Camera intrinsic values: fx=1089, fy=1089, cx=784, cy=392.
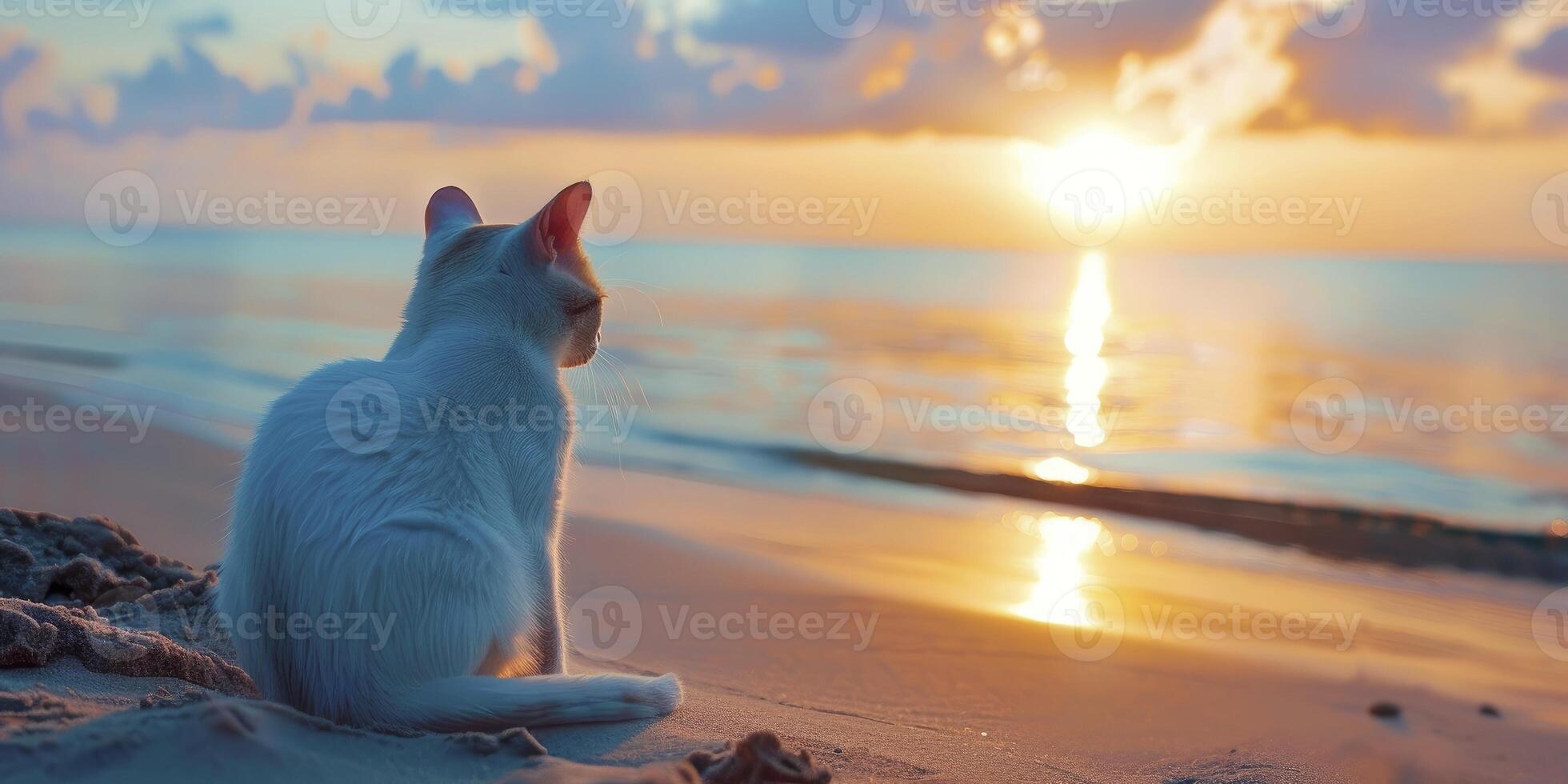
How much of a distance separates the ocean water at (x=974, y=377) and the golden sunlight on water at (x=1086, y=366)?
0.07 meters

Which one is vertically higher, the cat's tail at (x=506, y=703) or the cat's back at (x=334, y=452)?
the cat's back at (x=334, y=452)

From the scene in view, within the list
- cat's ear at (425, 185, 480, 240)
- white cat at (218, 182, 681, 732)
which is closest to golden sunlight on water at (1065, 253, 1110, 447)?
cat's ear at (425, 185, 480, 240)

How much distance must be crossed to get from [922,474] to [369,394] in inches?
275

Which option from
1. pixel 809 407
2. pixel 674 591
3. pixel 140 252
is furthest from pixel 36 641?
pixel 140 252

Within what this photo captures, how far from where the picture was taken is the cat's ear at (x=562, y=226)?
331cm

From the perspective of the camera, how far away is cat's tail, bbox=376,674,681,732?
2748mm

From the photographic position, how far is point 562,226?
3.42 m

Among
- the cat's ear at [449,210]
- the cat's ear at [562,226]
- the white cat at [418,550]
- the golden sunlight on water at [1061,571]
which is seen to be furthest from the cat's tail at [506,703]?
the golden sunlight on water at [1061,571]

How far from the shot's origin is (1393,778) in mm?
4082

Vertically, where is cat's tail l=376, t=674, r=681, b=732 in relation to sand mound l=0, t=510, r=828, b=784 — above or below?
above

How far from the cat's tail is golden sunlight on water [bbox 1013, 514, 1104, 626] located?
332 cm

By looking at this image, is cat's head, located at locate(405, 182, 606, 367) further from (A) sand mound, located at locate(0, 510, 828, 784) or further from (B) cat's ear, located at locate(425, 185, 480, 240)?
(A) sand mound, located at locate(0, 510, 828, 784)

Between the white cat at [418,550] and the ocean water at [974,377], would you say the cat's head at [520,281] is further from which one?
the ocean water at [974,377]

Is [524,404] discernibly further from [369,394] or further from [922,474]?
[922,474]
